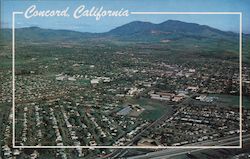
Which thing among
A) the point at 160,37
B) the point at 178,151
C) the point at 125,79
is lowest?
the point at 178,151

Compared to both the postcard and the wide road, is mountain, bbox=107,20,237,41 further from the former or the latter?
the wide road

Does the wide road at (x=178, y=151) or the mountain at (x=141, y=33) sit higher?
the mountain at (x=141, y=33)

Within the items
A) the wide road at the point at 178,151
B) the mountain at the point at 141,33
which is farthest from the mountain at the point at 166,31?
the wide road at the point at 178,151

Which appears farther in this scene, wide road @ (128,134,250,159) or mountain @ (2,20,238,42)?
mountain @ (2,20,238,42)

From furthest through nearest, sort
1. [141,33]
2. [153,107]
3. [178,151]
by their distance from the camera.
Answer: [141,33] < [153,107] < [178,151]

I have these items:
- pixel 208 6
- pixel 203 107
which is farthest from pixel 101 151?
pixel 208 6

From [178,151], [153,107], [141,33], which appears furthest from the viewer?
[141,33]

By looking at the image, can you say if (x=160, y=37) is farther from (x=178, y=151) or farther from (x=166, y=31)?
(x=178, y=151)

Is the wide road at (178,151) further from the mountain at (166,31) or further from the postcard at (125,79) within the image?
the mountain at (166,31)

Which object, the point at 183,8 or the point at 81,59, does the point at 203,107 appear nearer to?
the point at 183,8

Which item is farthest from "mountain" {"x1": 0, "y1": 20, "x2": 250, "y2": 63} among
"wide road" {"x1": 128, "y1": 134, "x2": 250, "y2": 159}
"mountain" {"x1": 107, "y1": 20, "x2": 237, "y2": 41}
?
"wide road" {"x1": 128, "y1": 134, "x2": 250, "y2": 159}

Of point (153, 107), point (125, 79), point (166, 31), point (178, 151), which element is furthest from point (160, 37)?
point (178, 151)
